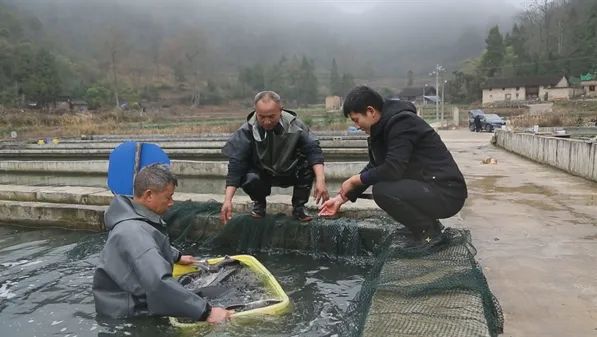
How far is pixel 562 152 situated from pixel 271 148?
815 cm

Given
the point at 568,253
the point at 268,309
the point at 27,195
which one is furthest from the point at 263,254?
the point at 27,195

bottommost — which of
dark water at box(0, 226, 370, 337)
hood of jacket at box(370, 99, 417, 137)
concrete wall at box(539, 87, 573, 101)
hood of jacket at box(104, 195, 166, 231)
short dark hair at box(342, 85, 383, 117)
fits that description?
dark water at box(0, 226, 370, 337)

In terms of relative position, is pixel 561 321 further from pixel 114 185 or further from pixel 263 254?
pixel 114 185

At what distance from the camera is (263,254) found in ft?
18.7

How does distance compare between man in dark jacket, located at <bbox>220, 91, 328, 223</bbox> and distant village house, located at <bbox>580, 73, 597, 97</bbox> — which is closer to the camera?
man in dark jacket, located at <bbox>220, 91, 328, 223</bbox>

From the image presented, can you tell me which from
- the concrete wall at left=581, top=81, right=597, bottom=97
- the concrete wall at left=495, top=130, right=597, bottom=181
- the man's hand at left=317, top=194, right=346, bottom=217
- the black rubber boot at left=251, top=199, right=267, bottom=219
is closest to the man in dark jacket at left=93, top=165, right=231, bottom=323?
the man's hand at left=317, top=194, right=346, bottom=217

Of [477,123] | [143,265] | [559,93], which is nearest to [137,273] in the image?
[143,265]

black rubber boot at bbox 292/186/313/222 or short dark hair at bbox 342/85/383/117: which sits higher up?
short dark hair at bbox 342/85/383/117

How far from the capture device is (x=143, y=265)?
122 inches

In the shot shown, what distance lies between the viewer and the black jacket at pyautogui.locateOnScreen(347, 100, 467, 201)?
3.89m

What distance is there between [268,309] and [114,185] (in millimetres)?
2415

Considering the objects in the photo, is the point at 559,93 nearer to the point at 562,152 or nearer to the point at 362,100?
the point at 562,152

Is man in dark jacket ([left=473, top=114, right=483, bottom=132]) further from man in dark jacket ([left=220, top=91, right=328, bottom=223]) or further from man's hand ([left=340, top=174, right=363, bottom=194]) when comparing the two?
man's hand ([left=340, top=174, right=363, bottom=194])

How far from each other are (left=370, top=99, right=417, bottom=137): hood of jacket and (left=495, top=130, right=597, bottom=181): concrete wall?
6370 millimetres
